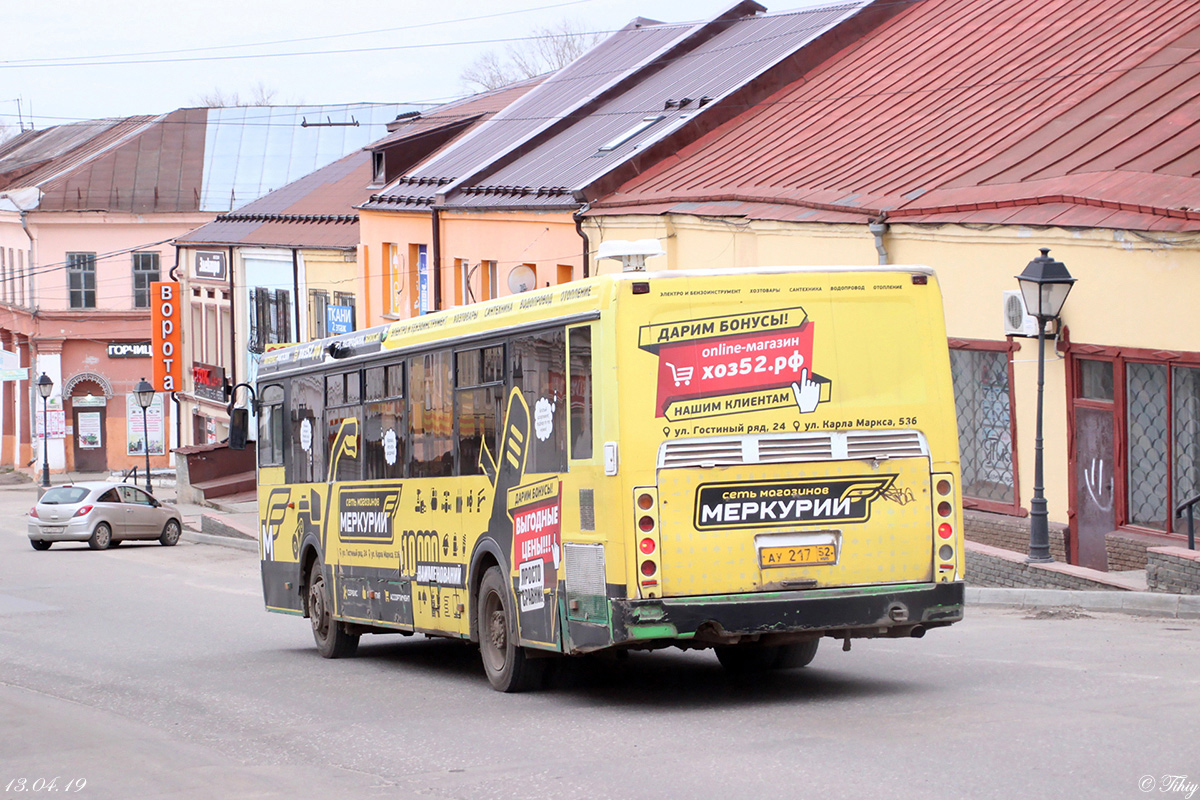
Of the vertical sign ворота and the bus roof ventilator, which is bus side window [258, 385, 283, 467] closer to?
the bus roof ventilator

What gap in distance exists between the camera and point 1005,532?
64.3ft

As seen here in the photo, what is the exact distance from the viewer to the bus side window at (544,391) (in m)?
10.8

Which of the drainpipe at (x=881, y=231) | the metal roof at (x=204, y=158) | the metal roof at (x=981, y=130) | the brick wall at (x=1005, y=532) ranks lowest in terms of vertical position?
the brick wall at (x=1005, y=532)

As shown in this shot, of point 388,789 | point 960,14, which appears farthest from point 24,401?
point 388,789

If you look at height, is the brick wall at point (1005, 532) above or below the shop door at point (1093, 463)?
below

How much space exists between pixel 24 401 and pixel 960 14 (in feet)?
149

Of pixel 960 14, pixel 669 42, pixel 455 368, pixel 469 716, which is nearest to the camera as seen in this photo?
pixel 469 716

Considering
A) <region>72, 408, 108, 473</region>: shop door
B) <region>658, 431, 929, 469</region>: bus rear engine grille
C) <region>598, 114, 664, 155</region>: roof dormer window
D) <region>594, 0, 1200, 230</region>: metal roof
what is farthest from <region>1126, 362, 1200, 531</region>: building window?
<region>72, 408, 108, 473</region>: shop door

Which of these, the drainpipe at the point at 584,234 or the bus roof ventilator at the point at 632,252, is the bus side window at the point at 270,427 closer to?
the bus roof ventilator at the point at 632,252

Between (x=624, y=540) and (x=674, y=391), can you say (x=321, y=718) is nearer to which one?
(x=624, y=540)

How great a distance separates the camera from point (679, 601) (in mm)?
10055

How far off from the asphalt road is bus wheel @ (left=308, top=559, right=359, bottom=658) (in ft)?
0.63

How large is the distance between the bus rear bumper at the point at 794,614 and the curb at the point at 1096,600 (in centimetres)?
494

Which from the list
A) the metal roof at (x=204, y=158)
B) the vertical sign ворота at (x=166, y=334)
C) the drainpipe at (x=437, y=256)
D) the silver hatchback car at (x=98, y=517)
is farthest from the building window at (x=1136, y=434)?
the metal roof at (x=204, y=158)
